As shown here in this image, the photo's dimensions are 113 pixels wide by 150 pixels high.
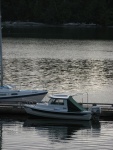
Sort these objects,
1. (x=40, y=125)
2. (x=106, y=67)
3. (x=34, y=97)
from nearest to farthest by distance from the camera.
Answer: (x=40, y=125)
(x=34, y=97)
(x=106, y=67)

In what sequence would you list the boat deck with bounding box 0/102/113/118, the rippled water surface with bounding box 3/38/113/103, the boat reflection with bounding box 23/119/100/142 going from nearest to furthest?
the boat reflection with bounding box 23/119/100/142, the boat deck with bounding box 0/102/113/118, the rippled water surface with bounding box 3/38/113/103

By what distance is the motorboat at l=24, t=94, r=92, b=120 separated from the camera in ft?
175

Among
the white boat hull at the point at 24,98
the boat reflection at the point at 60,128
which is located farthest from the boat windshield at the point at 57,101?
the white boat hull at the point at 24,98

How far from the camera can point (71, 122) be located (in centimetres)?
5362

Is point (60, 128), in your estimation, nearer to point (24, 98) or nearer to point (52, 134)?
point (52, 134)

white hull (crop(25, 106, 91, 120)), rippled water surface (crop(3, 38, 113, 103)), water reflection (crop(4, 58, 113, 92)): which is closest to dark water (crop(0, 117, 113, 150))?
white hull (crop(25, 106, 91, 120))

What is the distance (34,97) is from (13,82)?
16.4 meters

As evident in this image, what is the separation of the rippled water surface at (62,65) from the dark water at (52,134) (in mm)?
11795

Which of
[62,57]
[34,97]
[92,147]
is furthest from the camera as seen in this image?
[62,57]

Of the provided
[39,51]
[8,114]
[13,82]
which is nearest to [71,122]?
[8,114]

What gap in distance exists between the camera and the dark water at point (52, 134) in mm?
45688

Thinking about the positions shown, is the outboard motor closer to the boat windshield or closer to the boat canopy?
the boat canopy

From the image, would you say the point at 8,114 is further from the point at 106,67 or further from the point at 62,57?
the point at 62,57

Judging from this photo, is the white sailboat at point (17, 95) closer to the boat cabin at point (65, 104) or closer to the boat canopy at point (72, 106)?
the boat cabin at point (65, 104)
